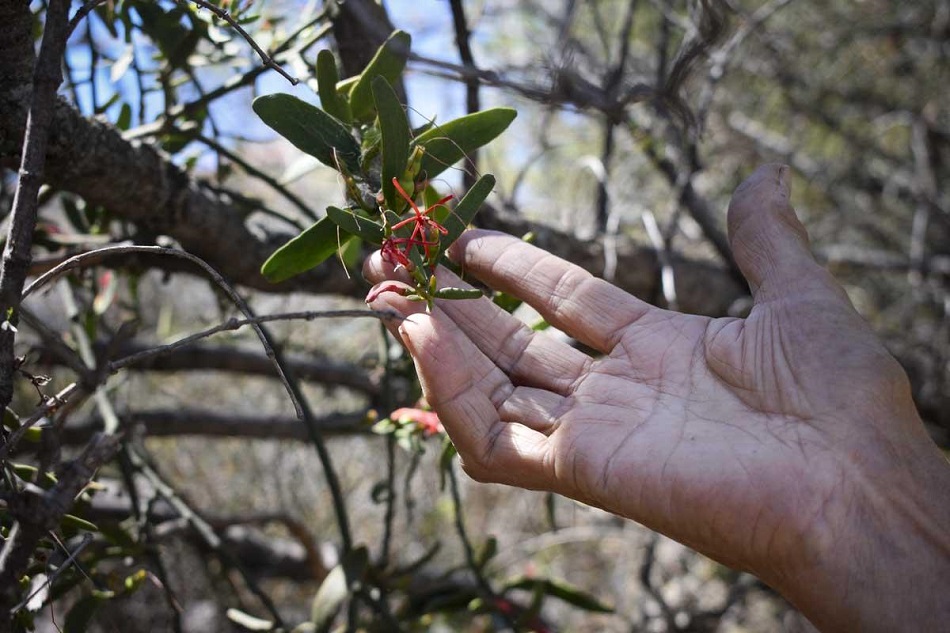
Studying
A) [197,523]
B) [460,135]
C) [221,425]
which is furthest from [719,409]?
[221,425]

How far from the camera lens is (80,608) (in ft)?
3.95

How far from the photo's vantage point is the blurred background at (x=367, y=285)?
1.44 meters

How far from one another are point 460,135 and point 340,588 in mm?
909

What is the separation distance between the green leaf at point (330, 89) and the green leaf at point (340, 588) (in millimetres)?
850

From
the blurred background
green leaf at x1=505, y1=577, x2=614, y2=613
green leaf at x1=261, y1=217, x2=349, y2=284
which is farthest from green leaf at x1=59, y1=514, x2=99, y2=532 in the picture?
green leaf at x1=505, y1=577, x2=614, y2=613

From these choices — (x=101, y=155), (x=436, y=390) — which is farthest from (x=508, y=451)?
(x=101, y=155)

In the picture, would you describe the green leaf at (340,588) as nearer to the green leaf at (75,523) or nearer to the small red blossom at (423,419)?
the small red blossom at (423,419)

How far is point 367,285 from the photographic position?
1.91 metres

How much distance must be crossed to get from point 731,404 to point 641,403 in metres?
0.13

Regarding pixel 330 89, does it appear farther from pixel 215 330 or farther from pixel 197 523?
pixel 197 523

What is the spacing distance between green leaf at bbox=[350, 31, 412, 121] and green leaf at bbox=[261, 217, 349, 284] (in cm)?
16

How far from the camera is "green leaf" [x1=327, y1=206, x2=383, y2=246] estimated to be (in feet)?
3.18

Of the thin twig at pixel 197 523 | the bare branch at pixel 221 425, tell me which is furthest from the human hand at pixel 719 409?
the bare branch at pixel 221 425

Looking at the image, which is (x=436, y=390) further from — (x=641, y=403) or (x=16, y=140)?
(x=16, y=140)
